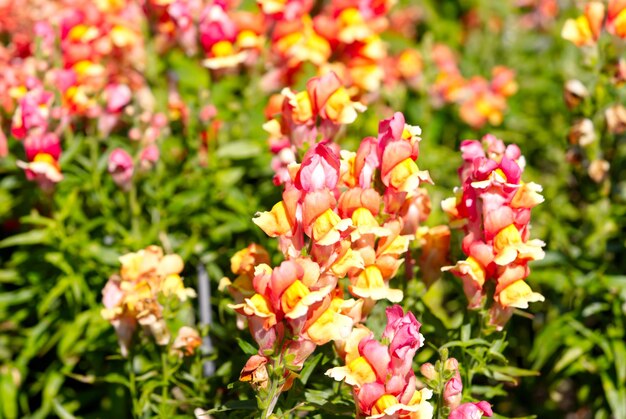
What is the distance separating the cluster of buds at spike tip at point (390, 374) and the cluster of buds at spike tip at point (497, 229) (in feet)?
0.84

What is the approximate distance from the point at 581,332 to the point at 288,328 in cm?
110

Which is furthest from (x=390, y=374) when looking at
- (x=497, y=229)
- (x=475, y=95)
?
(x=475, y=95)

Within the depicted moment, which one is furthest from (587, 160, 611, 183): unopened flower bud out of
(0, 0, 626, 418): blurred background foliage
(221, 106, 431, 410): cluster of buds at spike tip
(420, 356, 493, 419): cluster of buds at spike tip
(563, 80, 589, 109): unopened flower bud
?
(420, 356, 493, 419): cluster of buds at spike tip

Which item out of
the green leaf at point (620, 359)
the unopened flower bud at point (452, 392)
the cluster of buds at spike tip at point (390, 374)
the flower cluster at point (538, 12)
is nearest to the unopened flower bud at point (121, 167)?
the cluster of buds at spike tip at point (390, 374)

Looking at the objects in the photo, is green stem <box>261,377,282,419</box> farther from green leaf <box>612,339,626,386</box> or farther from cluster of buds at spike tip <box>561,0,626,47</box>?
cluster of buds at spike tip <box>561,0,626,47</box>

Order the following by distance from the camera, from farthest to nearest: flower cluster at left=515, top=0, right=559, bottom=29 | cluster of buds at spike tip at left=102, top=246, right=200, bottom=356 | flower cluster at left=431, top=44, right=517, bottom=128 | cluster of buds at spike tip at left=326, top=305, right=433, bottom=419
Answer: flower cluster at left=515, top=0, right=559, bottom=29, flower cluster at left=431, top=44, right=517, bottom=128, cluster of buds at spike tip at left=102, top=246, right=200, bottom=356, cluster of buds at spike tip at left=326, top=305, right=433, bottom=419

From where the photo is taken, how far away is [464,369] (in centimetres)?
169

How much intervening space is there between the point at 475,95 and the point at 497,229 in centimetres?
145

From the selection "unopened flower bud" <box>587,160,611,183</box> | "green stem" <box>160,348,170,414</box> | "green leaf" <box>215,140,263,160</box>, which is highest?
"unopened flower bud" <box>587,160,611,183</box>

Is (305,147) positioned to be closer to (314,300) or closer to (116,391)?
(314,300)

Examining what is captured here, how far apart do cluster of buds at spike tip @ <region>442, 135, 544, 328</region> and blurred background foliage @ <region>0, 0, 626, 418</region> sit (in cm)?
21

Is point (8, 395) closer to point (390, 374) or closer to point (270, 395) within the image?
point (270, 395)

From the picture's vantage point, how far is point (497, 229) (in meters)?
1.55

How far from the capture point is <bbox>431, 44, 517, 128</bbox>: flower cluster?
115 inches
